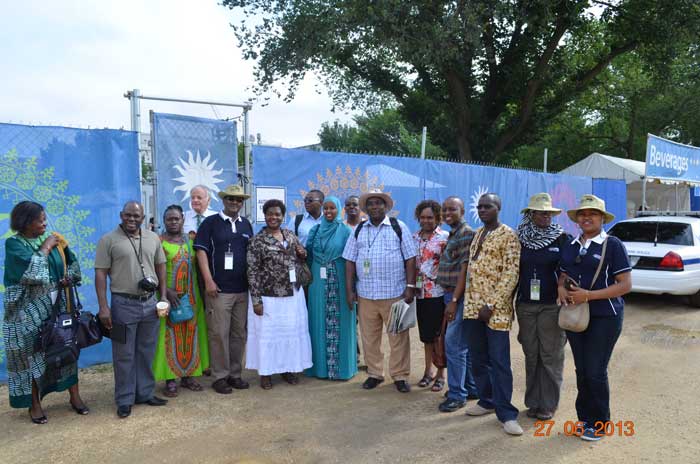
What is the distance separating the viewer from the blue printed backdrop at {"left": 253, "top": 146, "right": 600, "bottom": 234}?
6.20 m

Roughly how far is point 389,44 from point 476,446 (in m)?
10.4

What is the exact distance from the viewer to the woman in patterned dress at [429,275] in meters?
4.68

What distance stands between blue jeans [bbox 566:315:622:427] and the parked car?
515 centimetres

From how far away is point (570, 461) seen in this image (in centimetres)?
344

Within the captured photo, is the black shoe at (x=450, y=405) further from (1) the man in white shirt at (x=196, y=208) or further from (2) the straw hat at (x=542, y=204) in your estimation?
(1) the man in white shirt at (x=196, y=208)

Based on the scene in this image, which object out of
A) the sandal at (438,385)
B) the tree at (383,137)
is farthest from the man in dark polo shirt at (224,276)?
the tree at (383,137)

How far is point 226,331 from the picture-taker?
4.82m

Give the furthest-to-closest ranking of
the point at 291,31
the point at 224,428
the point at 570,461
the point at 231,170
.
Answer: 1. the point at 291,31
2. the point at 231,170
3. the point at 224,428
4. the point at 570,461

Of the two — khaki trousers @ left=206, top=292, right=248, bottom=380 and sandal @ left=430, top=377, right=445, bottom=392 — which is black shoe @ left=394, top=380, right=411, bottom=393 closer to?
sandal @ left=430, top=377, right=445, bottom=392

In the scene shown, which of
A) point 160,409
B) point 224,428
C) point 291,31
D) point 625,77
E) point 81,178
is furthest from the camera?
point 625,77

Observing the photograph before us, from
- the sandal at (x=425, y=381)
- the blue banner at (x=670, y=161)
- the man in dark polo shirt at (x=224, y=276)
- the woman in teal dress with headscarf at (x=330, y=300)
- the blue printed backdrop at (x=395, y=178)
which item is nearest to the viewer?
the man in dark polo shirt at (x=224, y=276)

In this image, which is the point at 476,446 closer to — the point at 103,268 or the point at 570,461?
the point at 570,461

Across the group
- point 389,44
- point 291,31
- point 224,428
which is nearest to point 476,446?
point 224,428

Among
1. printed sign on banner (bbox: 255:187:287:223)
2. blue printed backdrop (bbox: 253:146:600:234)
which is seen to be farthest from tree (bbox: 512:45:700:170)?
printed sign on banner (bbox: 255:187:287:223)
